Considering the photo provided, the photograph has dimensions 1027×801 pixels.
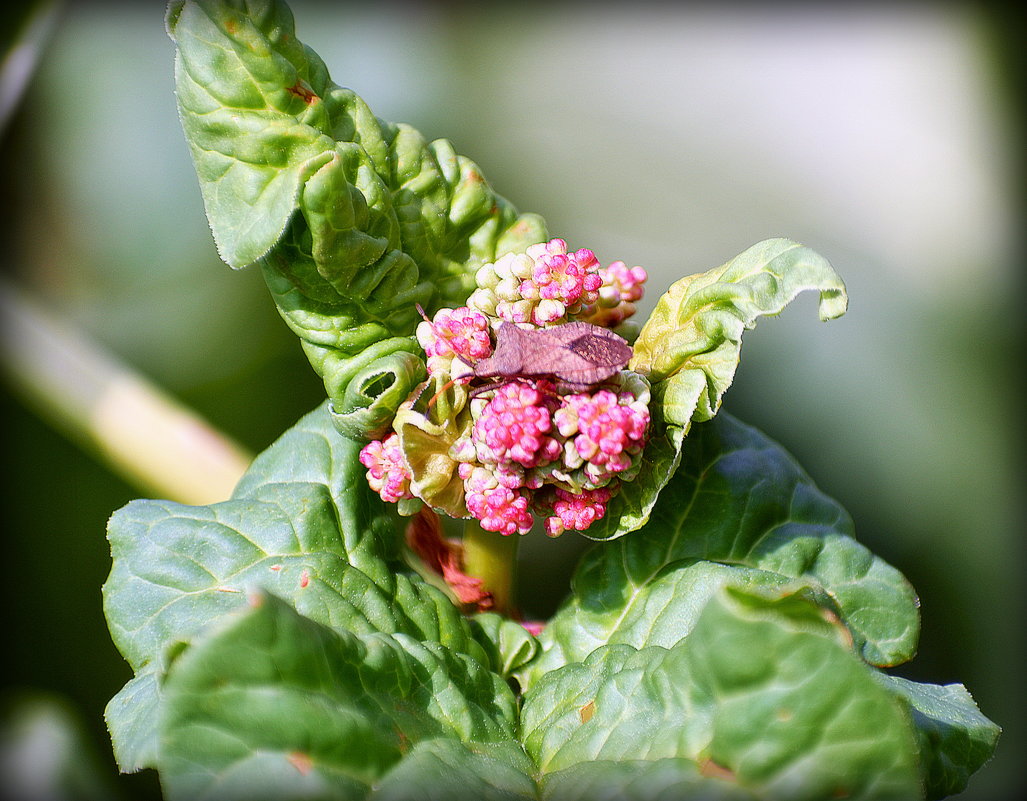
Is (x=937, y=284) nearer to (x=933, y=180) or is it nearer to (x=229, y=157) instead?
(x=933, y=180)

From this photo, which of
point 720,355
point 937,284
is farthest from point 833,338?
point 720,355

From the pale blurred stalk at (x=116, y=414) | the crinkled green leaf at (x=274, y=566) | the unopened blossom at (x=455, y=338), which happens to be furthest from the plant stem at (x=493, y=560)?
the pale blurred stalk at (x=116, y=414)

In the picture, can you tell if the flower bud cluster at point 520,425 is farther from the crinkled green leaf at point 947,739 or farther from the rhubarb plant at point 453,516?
the crinkled green leaf at point 947,739

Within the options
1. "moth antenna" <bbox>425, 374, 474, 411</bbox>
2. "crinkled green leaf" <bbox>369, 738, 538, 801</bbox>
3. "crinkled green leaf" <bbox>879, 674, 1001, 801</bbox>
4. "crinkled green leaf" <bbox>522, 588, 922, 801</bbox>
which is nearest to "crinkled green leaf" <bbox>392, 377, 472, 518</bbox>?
"moth antenna" <bbox>425, 374, 474, 411</bbox>

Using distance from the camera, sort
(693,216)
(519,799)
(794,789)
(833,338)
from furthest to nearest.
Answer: (693,216)
(833,338)
(519,799)
(794,789)

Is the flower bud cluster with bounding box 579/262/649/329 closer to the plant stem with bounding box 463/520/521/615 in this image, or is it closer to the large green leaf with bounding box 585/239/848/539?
the large green leaf with bounding box 585/239/848/539

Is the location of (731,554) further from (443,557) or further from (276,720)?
(276,720)
